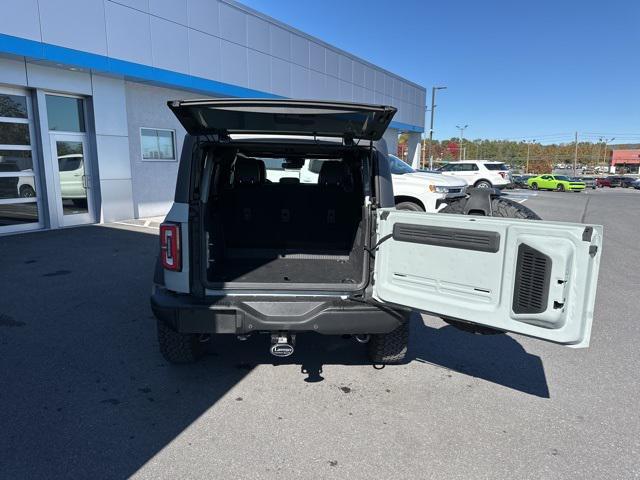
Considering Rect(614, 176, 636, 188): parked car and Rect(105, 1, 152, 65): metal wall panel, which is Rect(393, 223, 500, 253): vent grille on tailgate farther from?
Rect(614, 176, 636, 188): parked car

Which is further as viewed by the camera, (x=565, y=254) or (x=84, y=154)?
(x=84, y=154)

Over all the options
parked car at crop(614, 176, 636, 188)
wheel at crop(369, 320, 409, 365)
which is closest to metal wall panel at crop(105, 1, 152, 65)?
wheel at crop(369, 320, 409, 365)

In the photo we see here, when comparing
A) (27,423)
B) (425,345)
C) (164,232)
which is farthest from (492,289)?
(27,423)

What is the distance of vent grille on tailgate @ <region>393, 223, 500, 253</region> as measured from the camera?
253 centimetres

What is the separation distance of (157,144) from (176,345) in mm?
10530

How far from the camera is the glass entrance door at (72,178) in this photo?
407 inches

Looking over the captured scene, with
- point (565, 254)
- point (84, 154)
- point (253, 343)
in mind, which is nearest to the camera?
point (565, 254)

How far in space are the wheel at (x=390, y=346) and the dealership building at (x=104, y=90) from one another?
9299 millimetres

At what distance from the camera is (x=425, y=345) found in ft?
13.8

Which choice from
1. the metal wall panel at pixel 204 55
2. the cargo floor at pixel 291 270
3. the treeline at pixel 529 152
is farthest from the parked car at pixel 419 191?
the treeline at pixel 529 152

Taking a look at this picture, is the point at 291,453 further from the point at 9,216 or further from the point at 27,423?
the point at 9,216

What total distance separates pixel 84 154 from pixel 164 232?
368 inches

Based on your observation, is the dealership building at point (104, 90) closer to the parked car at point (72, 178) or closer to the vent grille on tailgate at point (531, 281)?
the parked car at point (72, 178)

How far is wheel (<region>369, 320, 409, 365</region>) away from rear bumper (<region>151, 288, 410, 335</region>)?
461mm
